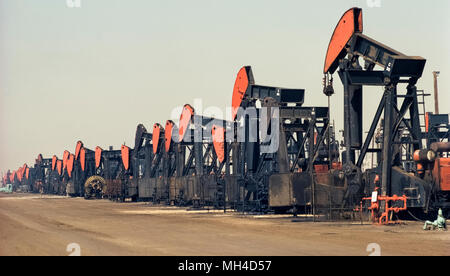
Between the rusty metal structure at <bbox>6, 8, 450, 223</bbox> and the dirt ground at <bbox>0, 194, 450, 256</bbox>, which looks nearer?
the dirt ground at <bbox>0, 194, 450, 256</bbox>

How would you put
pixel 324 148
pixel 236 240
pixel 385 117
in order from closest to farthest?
pixel 236 240 < pixel 385 117 < pixel 324 148

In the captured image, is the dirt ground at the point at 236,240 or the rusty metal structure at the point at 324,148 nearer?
the dirt ground at the point at 236,240

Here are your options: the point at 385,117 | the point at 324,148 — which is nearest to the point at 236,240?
the point at 385,117

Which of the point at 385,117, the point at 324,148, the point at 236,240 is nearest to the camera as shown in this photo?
the point at 236,240

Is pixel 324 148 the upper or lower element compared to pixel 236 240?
upper

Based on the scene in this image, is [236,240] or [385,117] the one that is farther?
[385,117]

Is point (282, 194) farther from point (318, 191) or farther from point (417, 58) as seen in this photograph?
point (417, 58)

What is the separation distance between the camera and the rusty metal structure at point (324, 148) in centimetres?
2862

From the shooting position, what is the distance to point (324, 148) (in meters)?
38.3

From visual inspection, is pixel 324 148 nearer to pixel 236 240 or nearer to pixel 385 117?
pixel 385 117

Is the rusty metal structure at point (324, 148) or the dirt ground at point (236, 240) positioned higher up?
the rusty metal structure at point (324, 148)

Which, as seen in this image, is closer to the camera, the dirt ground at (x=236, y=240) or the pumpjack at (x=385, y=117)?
the dirt ground at (x=236, y=240)

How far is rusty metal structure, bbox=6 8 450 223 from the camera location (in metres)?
28.6
